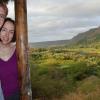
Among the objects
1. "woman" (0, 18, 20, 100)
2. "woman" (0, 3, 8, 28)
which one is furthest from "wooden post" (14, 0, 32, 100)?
"woman" (0, 3, 8, 28)

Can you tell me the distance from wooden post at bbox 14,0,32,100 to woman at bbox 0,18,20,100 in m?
0.08

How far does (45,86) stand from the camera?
4953cm

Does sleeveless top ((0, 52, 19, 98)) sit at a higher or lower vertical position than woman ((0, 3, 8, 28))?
lower

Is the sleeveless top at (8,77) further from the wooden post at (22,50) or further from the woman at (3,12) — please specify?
the woman at (3,12)

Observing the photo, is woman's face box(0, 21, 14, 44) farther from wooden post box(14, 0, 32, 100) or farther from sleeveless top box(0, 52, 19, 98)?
sleeveless top box(0, 52, 19, 98)

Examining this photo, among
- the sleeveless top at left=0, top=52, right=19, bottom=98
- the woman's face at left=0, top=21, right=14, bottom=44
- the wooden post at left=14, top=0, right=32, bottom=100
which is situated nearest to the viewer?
the sleeveless top at left=0, top=52, right=19, bottom=98

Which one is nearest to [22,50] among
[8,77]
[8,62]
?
[8,62]

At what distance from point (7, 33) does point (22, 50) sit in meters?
0.31

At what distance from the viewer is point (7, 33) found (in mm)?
5023

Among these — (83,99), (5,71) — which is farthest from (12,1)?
(83,99)

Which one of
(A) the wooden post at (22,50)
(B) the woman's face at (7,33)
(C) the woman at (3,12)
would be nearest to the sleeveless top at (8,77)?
(A) the wooden post at (22,50)

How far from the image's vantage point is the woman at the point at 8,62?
488 cm

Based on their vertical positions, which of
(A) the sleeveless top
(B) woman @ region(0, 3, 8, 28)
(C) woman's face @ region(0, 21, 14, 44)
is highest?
(B) woman @ region(0, 3, 8, 28)

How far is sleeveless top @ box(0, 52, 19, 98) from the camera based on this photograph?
487cm
